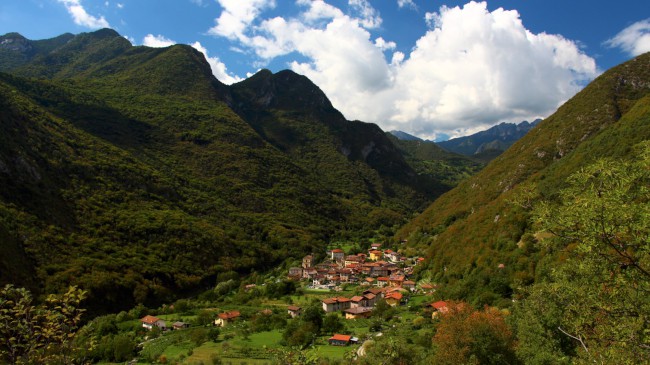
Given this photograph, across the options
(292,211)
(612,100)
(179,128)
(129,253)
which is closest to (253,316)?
(129,253)

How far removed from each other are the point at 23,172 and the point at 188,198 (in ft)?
108

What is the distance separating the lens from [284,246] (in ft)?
263

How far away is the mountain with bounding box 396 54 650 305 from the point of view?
1478 inches

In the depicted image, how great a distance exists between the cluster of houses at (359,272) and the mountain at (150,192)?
9279mm

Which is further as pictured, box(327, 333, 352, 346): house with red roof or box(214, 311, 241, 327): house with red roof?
box(214, 311, 241, 327): house with red roof

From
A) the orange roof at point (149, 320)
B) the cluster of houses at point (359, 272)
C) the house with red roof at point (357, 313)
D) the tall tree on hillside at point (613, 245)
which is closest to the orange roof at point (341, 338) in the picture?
the house with red roof at point (357, 313)

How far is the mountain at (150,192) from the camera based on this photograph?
4738 cm

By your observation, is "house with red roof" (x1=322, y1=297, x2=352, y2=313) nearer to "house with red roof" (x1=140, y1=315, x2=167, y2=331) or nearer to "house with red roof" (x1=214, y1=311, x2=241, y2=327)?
"house with red roof" (x1=214, y1=311, x2=241, y2=327)

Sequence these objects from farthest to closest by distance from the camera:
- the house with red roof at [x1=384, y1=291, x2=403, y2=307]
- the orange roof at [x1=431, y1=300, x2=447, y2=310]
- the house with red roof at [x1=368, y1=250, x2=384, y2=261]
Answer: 1. the house with red roof at [x1=368, y1=250, x2=384, y2=261]
2. the house with red roof at [x1=384, y1=291, x2=403, y2=307]
3. the orange roof at [x1=431, y1=300, x2=447, y2=310]

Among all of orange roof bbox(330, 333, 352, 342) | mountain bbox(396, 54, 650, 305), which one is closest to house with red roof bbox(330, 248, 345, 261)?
mountain bbox(396, 54, 650, 305)

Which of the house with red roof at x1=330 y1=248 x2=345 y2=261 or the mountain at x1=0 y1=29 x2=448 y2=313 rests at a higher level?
the mountain at x1=0 y1=29 x2=448 y2=313

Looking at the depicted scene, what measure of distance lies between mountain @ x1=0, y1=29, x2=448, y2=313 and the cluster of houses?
30.4ft

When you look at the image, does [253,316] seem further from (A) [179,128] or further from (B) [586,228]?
(A) [179,128]

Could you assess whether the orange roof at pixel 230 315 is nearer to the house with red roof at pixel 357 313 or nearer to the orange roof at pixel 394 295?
the house with red roof at pixel 357 313
